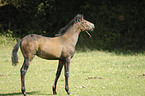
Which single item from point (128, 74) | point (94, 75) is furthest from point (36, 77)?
point (128, 74)

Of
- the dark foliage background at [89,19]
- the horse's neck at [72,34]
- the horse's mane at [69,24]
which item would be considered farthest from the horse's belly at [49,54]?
the dark foliage background at [89,19]

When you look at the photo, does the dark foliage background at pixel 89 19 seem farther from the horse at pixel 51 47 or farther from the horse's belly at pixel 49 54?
the horse's belly at pixel 49 54

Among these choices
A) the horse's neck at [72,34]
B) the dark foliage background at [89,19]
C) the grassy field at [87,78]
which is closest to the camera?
the horse's neck at [72,34]

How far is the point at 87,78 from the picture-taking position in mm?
10469

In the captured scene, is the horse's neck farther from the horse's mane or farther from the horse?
the horse's mane

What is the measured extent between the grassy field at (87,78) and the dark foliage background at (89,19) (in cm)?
429

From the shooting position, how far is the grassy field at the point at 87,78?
8.34 m

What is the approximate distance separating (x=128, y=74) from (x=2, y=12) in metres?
14.8

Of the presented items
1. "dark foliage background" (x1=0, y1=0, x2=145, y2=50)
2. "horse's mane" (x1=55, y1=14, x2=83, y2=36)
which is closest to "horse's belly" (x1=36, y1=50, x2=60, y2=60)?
"horse's mane" (x1=55, y1=14, x2=83, y2=36)

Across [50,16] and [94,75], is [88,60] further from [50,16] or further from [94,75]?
[50,16]

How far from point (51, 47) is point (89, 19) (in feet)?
47.3

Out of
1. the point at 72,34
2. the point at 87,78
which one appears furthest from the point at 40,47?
the point at 87,78

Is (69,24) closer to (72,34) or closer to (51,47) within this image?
(72,34)

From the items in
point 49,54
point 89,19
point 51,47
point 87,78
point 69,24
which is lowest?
point 87,78
